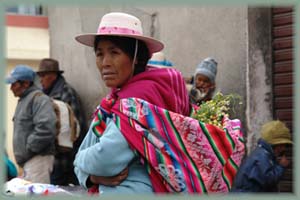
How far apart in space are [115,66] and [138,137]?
1.02 ft

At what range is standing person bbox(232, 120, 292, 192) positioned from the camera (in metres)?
4.32

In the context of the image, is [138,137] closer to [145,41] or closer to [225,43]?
[145,41]

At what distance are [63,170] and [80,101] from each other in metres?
1.22

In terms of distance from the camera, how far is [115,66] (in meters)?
2.59

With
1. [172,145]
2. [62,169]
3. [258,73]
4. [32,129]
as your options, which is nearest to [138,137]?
[172,145]

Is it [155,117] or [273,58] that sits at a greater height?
[273,58]

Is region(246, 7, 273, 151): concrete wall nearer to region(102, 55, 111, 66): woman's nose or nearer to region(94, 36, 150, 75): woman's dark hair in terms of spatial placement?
region(94, 36, 150, 75): woman's dark hair

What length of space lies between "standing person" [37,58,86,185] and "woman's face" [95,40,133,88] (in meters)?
3.46

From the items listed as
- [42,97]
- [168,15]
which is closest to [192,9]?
[168,15]

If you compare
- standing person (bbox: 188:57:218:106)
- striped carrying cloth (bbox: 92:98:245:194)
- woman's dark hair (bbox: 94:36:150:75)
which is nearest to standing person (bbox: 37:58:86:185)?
standing person (bbox: 188:57:218:106)

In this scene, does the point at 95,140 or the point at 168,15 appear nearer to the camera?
the point at 95,140

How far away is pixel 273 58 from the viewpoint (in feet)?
17.7

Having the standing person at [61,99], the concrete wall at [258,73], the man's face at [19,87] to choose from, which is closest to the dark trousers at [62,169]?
the standing person at [61,99]

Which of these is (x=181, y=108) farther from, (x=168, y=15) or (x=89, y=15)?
(x=89, y=15)
